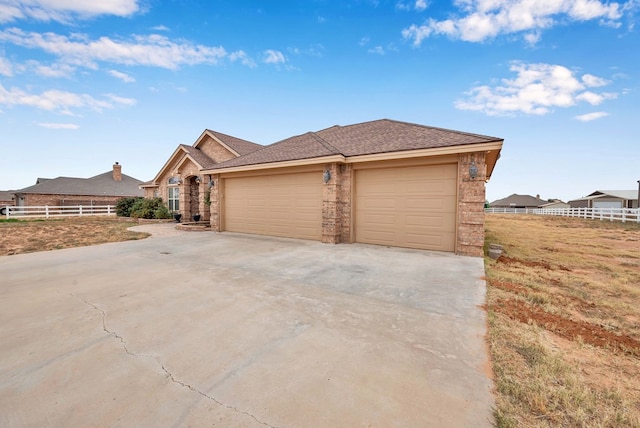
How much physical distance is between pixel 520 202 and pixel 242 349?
78037 mm

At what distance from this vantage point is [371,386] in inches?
77.5

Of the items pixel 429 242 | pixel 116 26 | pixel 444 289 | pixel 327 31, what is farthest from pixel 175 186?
pixel 444 289

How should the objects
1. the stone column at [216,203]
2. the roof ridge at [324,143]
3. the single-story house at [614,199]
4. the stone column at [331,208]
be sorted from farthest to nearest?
the single-story house at [614,199] → the stone column at [216,203] → the roof ridge at [324,143] → the stone column at [331,208]

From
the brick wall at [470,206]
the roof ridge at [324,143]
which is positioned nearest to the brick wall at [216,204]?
the roof ridge at [324,143]

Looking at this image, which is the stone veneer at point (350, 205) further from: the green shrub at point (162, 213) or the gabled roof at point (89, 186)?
the gabled roof at point (89, 186)

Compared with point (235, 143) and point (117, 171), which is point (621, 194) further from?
point (117, 171)

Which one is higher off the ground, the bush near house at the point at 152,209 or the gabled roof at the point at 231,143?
the gabled roof at the point at 231,143

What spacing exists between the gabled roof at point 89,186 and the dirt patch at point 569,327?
3711 cm

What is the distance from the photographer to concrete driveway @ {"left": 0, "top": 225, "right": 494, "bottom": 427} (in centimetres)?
172

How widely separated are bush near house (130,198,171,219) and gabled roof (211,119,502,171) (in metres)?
8.26

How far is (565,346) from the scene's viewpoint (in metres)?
2.64

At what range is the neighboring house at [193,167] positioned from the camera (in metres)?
15.9

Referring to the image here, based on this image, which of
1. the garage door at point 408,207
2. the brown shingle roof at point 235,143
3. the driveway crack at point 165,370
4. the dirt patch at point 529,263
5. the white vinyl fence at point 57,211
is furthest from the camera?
the white vinyl fence at point 57,211

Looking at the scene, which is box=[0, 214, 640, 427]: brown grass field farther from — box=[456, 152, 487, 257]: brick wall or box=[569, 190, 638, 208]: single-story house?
box=[569, 190, 638, 208]: single-story house
